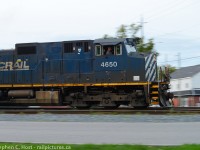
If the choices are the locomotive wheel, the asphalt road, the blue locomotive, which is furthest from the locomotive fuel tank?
the asphalt road

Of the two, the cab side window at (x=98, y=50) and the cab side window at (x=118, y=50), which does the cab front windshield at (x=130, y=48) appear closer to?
the cab side window at (x=118, y=50)

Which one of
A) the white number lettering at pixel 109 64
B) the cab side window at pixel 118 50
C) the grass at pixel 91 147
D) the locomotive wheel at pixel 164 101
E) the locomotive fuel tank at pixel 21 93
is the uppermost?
the cab side window at pixel 118 50

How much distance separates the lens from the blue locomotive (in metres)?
19.3

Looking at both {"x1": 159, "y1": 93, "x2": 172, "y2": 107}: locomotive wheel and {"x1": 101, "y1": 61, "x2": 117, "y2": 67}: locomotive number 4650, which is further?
{"x1": 101, "y1": 61, "x2": 117, "y2": 67}: locomotive number 4650

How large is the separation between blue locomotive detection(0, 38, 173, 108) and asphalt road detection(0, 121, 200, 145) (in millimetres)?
7830

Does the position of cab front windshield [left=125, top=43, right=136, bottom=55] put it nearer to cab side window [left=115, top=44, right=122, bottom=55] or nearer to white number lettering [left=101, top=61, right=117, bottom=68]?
cab side window [left=115, top=44, right=122, bottom=55]

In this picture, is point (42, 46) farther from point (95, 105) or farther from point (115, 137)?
point (115, 137)

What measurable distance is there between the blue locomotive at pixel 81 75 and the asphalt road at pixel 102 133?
783 centimetres

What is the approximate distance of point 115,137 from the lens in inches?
365

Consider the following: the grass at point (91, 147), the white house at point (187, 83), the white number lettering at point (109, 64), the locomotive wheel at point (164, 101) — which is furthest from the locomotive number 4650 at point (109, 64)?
the white house at point (187, 83)

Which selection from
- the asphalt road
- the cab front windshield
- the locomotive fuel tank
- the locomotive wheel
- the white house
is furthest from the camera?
the white house

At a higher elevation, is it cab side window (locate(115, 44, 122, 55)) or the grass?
cab side window (locate(115, 44, 122, 55))

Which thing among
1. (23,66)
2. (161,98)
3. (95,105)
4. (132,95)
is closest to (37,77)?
(23,66)

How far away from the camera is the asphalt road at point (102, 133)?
882 centimetres
